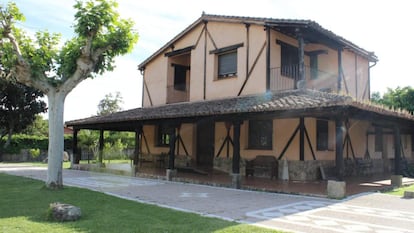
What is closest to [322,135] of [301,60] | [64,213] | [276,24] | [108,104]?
[301,60]

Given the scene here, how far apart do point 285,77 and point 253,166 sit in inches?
139

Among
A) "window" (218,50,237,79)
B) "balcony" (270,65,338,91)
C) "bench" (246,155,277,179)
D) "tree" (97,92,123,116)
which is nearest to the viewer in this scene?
"bench" (246,155,277,179)

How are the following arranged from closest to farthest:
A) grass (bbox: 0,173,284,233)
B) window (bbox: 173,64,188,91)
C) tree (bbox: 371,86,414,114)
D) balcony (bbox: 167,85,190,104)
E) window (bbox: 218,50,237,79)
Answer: grass (bbox: 0,173,284,233) → window (bbox: 218,50,237,79) → balcony (bbox: 167,85,190,104) → window (bbox: 173,64,188,91) → tree (bbox: 371,86,414,114)

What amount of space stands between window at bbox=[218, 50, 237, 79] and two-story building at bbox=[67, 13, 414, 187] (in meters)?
0.04

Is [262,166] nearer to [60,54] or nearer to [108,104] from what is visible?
[60,54]

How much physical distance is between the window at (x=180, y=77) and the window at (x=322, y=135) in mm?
7414

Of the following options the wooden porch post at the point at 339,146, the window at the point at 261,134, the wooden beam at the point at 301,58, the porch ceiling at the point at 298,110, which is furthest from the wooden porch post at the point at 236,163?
the wooden porch post at the point at 339,146

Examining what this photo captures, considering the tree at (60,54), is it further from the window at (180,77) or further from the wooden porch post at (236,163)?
the window at (180,77)

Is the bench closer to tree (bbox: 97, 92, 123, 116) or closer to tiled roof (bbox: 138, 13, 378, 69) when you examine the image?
tiled roof (bbox: 138, 13, 378, 69)

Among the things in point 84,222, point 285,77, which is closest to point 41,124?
point 285,77

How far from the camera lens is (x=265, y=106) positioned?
9648mm

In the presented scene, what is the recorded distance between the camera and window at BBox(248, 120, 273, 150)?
1316 cm

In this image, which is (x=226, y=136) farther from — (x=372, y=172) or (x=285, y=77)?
(x=372, y=172)

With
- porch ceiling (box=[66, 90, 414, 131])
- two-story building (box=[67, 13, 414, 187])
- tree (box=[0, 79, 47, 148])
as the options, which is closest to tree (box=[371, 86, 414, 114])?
two-story building (box=[67, 13, 414, 187])
